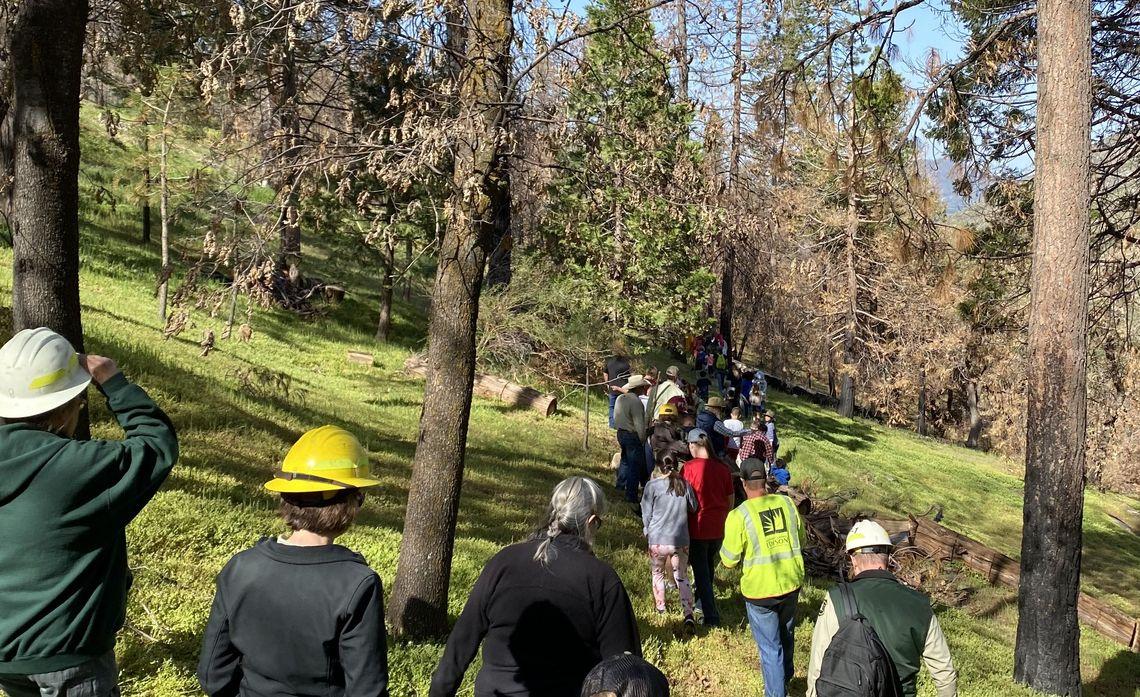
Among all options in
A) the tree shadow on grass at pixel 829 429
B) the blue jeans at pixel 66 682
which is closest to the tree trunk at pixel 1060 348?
the blue jeans at pixel 66 682

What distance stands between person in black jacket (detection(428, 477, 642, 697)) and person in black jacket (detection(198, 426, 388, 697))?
635mm

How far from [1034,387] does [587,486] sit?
6.11 meters

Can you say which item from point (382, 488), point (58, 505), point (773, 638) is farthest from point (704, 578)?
point (58, 505)

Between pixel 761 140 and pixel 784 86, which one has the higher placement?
pixel 784 86

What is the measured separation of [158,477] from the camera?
99.9 inches

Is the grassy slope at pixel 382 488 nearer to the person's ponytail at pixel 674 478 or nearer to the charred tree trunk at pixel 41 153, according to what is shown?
the person's ponytail at pixel 674 478

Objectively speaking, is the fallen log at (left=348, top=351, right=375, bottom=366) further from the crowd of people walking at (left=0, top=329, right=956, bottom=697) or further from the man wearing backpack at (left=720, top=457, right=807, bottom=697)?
the crowd of people walking at (left=0, top=329, right=956, bottom=697)

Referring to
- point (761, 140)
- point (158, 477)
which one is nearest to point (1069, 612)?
point (761, 140)

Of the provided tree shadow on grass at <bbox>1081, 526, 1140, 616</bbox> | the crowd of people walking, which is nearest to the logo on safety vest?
the crowd of people walking

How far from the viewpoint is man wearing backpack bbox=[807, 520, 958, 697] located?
3531 mm

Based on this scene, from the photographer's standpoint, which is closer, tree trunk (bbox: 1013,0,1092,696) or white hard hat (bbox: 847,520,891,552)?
white hard hat (bbox: 847,520,891,552)

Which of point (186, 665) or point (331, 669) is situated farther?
point (186, 665)

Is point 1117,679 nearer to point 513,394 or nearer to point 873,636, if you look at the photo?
point 873,636

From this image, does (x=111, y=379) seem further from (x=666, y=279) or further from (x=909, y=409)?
(x=909, y=409)
